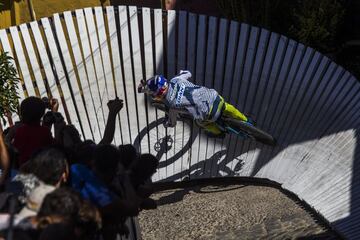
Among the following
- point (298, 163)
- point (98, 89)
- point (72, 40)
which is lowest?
point (298, 163)

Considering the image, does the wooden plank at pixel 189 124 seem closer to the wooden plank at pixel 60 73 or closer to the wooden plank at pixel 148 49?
the wooden plank at pixel 148 49

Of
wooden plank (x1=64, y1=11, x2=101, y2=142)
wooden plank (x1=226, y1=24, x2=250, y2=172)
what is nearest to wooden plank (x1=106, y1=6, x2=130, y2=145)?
A: wooden plank (x1=64, y1=11, x2=101, y2=142)

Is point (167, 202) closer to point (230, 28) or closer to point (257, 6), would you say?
point (230, 28)

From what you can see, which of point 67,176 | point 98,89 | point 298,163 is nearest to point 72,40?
point 98,89

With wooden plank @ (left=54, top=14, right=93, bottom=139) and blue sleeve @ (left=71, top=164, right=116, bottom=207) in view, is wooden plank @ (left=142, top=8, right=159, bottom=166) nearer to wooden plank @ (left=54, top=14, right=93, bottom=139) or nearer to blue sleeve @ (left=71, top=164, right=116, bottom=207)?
wooden plank @ (left=54, top=14, right=93, bottom=139)

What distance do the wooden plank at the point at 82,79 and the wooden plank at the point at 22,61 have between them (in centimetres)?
70

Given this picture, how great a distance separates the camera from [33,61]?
8.66 meters

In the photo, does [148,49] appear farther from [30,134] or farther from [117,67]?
[30,134]

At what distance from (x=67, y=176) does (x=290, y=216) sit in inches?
165

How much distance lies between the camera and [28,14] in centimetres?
1264

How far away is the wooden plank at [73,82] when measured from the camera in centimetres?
855

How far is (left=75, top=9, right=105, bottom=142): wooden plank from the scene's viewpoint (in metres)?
8.61

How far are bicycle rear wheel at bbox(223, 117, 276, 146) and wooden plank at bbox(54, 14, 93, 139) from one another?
225 centimetres

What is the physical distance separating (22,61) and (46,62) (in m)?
0.34
